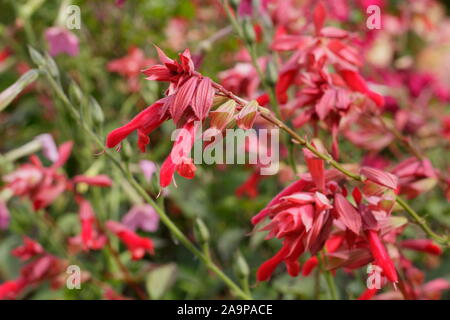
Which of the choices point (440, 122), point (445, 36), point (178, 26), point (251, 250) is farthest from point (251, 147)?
point (445, 36)

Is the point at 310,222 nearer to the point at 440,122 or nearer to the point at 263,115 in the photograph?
the point at 263,115

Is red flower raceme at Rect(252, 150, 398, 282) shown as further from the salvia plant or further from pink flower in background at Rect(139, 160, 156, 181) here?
pink flower in background at Rect(139, 160, 156, 181)

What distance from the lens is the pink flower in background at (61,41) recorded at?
110 cm

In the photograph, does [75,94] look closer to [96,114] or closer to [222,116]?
[96,114]

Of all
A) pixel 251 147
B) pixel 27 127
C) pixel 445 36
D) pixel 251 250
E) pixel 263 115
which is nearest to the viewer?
pixel 263 115

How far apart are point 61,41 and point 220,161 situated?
0.61 m

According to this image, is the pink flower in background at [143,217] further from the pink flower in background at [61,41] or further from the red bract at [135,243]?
the pink flower in background at [61,41]

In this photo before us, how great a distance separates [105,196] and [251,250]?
340 millimetres

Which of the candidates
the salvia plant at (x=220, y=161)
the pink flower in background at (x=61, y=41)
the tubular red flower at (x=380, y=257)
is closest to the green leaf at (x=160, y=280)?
the salvia plant at (x=220, y=161)

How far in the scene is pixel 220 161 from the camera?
0.62 m

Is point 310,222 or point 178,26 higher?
point 178,26

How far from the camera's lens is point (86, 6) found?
1.44 meters

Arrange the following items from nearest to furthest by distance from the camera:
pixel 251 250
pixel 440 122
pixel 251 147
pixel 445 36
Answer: pixel 251 147 < pixel 251 250 < pixel 440 122 < pixel 445 36

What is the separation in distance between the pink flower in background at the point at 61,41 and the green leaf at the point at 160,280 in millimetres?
473
